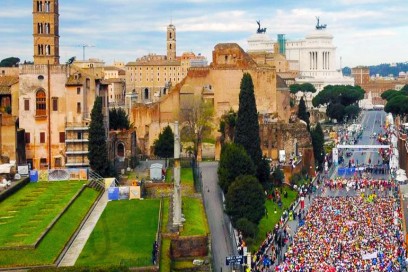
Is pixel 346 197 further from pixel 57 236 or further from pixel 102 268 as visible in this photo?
pixel 102 268

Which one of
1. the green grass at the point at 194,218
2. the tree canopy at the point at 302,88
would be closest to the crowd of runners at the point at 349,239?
the green grass at the point at 194,218

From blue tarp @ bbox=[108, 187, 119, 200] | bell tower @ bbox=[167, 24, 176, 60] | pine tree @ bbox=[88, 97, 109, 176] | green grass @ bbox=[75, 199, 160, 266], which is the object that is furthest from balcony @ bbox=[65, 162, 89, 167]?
bell tower @ bbox=[167, 24, 176, 60]

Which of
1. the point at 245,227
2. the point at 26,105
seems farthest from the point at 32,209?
the point at 26,105

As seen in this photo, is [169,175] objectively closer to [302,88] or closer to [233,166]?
[233,166]

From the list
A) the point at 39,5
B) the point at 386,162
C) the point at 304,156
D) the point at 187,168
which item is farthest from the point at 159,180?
the point at 386,162

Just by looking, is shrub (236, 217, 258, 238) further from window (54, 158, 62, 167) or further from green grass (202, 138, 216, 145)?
green grass (202, 138, 216, 145)
